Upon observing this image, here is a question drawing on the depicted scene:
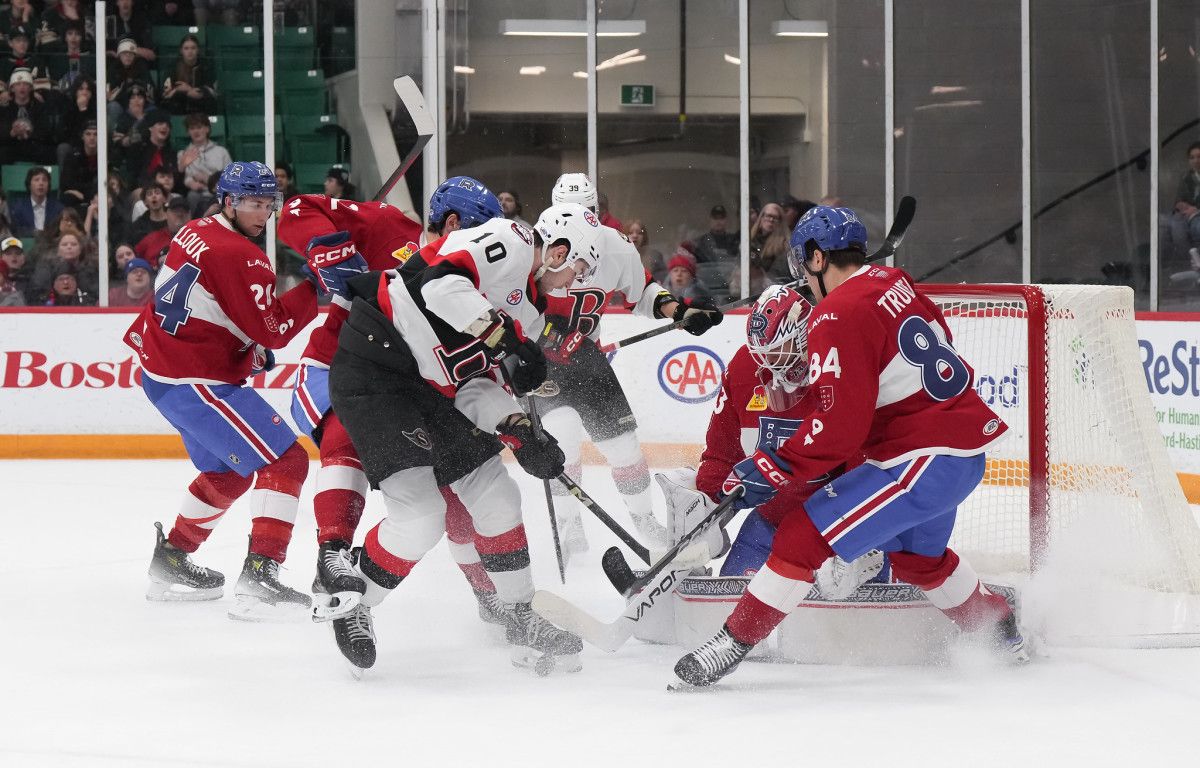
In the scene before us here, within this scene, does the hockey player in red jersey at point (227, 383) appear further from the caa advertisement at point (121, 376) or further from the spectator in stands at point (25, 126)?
the spectator in stands at point (25, 126)

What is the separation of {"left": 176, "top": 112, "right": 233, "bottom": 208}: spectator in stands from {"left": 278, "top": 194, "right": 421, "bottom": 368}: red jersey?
4.36 metres

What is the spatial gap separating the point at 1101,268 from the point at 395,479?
603 centimetres

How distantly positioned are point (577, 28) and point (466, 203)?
4807 millimetres

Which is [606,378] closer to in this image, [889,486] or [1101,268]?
[889,486]

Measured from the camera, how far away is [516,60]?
8.18 metres

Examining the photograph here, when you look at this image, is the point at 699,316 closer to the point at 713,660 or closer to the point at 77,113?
the point at 713,660

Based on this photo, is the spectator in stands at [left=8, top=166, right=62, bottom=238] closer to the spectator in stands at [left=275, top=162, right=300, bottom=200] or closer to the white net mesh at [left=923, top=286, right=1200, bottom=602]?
the spectator in stands at [left=275, top=162, right=300, bottom=200]

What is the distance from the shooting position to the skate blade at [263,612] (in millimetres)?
3605

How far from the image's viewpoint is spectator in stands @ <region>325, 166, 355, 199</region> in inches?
316

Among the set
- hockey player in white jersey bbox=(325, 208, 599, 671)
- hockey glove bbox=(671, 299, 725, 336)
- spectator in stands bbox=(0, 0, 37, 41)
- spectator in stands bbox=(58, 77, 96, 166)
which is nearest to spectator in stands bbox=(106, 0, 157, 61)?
spectator in stands bbox=(58, 77, 96, 166)

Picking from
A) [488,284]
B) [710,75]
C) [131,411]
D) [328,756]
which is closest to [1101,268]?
[710,75]

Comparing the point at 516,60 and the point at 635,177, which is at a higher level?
the point at 516,60

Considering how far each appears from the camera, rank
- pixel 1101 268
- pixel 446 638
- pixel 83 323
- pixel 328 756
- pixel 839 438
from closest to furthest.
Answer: pixel 328 756
pixel 839 438
pixel 446 638
pixel 83 323
pixel 1101 268

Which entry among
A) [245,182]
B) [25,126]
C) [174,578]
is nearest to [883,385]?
[245,182]
